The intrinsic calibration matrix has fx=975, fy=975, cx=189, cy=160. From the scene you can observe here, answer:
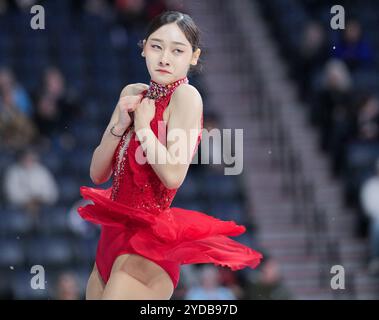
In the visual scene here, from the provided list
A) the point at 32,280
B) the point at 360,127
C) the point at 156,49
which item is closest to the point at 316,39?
the point at 360,127

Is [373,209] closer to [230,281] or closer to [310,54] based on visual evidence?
[230,281]

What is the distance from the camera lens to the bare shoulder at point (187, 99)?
3.36 metres

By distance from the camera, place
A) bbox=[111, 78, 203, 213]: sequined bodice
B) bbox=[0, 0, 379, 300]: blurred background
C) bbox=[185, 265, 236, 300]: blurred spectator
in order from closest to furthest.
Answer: bbox=[111, 78, 203, 213]: sequined bodice → bbox=[185, 265, 236, 300]: blurred spectator → bbox=[0, 0, 379, 300]: blurred background

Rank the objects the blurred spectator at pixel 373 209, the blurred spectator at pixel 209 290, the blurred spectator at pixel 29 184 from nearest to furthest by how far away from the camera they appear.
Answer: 1. the blurred spectator at pixel 209 290
2. the blurred spectator at pixel 29 184
3. the blurred spectator at pixel 373 209

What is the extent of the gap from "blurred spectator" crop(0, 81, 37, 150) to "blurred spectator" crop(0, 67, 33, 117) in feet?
0.04

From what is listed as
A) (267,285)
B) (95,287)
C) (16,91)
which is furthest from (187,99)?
(16,91)

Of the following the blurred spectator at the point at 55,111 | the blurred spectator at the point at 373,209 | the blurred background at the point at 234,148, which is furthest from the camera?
the blurred spectator at the point at 55,111

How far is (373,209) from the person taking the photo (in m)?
7.37

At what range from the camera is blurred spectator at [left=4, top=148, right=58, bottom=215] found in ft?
22.4

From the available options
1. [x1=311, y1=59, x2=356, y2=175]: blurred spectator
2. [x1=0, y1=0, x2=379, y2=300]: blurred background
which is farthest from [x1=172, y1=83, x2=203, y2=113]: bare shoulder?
[x1=311, y1=59, x2=356, y2=175]: blurred spectator

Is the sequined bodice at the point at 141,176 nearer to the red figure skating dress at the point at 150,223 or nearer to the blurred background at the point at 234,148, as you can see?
the red figure skating dress at the point at 150,223

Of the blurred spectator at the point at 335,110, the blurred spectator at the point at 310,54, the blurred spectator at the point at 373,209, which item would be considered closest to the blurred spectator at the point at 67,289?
the blurred spectator at the point at 373,209

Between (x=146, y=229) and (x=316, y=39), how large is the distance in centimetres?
528

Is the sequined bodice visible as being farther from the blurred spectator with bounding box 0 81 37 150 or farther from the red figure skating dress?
the blurred spectator with bounding box 0 81 37 150
